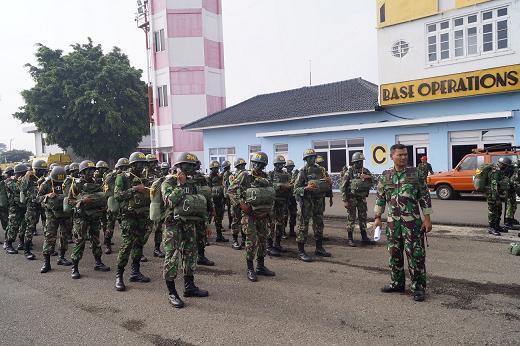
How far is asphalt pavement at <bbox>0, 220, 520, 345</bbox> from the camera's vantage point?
4238 mm

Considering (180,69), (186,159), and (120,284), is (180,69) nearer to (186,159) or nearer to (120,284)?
(120,284)

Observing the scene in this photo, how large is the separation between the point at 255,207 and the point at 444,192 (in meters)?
12.0

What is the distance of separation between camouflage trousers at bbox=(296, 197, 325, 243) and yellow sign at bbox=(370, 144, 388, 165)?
12.4 meters

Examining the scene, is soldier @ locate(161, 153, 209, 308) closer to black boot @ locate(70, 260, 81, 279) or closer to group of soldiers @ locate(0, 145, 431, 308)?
group of soldiers @ locate(0, 145, 431, 308)

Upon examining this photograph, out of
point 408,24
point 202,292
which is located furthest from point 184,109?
point 202,292

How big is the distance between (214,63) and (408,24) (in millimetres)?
19044

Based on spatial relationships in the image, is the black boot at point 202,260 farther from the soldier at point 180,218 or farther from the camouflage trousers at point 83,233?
the soldier at point 180,218

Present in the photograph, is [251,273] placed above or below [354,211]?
below

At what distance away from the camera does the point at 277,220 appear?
8430mm

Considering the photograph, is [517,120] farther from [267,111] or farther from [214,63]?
[214,63]

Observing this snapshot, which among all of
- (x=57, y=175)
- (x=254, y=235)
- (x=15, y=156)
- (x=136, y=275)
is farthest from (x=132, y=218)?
(x=15, y=156)

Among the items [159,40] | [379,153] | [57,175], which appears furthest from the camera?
[159,40]

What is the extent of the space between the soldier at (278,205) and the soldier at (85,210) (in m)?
3.26

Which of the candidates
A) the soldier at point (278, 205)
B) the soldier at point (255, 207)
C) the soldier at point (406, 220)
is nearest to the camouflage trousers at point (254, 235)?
the soldier at point (255, 207)
